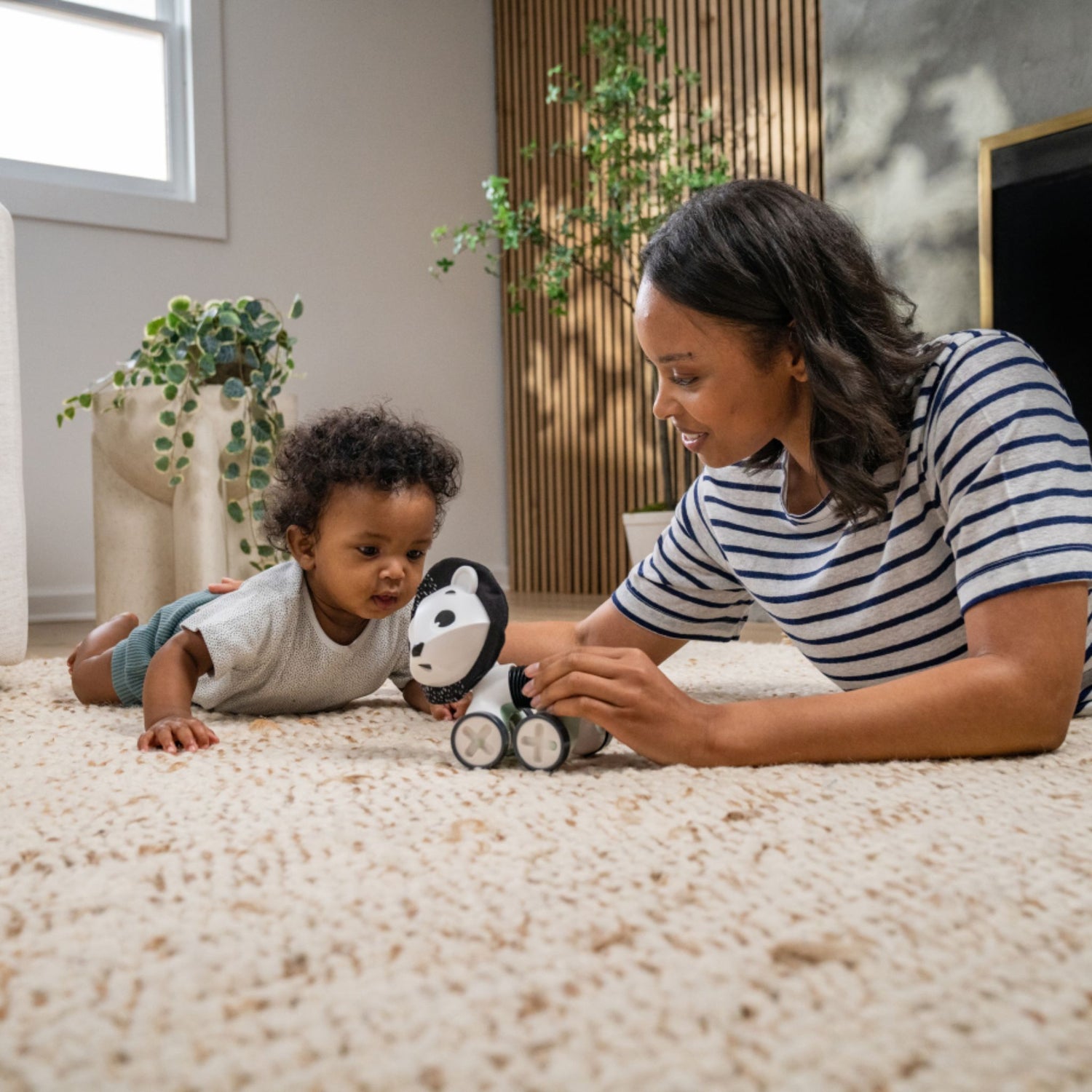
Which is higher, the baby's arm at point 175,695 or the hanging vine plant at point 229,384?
the hanging vine plant at point 229,384

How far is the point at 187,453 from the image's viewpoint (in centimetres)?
238

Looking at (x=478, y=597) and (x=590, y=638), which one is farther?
(x=590, y=638)

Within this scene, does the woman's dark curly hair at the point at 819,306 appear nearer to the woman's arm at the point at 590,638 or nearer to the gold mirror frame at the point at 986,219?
the woman's arm at the point at 590,638

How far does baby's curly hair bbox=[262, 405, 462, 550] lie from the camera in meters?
1.35

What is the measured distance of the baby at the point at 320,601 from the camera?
4.37ft

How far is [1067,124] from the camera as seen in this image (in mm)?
2324

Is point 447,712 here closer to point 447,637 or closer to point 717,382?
point 447,637

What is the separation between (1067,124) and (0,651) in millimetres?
2345

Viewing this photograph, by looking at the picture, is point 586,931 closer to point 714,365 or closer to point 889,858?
point 889,858

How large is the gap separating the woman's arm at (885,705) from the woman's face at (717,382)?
27cm

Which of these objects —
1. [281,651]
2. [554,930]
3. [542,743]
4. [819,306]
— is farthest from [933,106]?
[554,930]

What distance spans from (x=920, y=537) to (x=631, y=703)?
0.36 meters

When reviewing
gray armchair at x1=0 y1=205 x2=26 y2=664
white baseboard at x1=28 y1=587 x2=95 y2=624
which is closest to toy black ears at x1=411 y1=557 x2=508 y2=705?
gray armchair at x1=0 y1=205 x2=26 y2=664

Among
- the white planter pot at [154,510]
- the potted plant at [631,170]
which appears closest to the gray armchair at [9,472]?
the white planter pot at [154,510]
